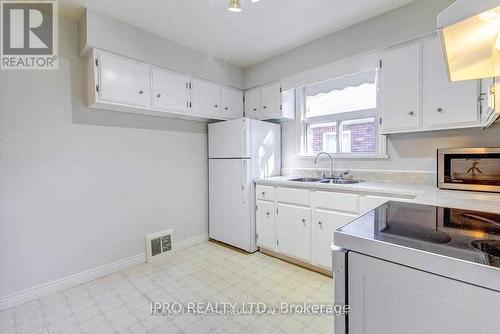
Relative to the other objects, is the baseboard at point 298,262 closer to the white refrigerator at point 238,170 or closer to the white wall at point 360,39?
the white refrigerator at point 238,170

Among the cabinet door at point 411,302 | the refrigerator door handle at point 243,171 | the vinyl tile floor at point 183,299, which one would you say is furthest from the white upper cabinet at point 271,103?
the cabinet door at point 411,302

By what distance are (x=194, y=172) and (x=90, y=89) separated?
148cm

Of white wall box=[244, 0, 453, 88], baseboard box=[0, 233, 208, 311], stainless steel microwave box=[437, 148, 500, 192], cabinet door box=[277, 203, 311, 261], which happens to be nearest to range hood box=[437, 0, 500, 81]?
stainless steel microwave box=[437, 148, 500, 192]

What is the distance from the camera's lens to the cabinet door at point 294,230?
2463 mm

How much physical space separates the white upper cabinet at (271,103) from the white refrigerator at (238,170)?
0.63ft

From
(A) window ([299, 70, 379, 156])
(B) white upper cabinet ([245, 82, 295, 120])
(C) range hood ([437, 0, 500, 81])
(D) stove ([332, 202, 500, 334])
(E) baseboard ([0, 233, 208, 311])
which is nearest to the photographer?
(D) stove ([332, 202, 500, 334])

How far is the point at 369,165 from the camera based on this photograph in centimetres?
261

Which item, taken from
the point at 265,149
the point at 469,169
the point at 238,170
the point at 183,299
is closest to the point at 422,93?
the point at 469,169

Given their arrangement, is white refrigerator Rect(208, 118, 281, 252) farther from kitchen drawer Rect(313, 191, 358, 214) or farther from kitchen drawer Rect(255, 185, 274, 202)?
kitchen drawer Rect(313, 191, 358, 214)

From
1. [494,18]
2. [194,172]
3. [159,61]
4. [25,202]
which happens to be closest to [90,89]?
[159,61]

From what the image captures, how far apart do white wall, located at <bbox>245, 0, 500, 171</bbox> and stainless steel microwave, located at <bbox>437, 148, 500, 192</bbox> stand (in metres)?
0.24

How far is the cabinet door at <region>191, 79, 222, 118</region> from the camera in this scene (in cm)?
290

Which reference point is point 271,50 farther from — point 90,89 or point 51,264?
point 51,264

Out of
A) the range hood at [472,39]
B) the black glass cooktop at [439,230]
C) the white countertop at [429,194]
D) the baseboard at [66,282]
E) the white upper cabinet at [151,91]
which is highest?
the white upper cabinet at [151,91]
